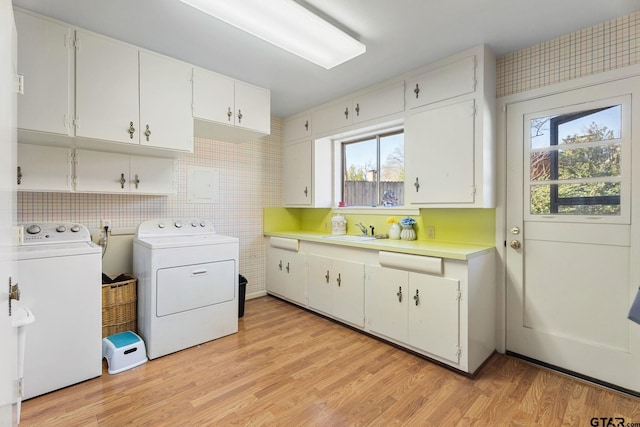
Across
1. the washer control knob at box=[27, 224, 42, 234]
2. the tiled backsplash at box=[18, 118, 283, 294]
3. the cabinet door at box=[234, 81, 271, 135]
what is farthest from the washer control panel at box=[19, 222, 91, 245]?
the cabinet door at box=[234, 81, 271, 135]

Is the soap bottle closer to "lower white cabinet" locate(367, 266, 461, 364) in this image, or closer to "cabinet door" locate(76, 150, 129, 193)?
"lower white cabinet" locate(367, 266, 461, 364)

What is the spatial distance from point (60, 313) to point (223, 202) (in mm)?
1873

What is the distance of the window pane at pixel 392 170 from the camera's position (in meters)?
3.33

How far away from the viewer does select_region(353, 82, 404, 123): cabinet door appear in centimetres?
283

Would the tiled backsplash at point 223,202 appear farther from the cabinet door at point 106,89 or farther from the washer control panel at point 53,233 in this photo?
the cabinet door at point 106,89

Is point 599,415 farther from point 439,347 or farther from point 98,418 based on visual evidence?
A: point 98,418

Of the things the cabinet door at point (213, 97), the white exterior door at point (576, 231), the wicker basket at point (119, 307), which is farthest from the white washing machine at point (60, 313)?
the white exterior door at point (576, 231)

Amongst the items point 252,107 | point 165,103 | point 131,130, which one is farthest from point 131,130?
point 252,107

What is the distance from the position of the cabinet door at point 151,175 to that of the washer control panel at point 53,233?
51cm

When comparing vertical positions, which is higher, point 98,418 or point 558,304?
point 558,304

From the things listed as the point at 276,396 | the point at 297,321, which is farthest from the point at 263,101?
the point at 276,396

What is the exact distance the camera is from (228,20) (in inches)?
74.0

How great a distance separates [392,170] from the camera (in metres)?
3.42

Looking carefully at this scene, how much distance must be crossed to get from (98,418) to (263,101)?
278 centimetres
